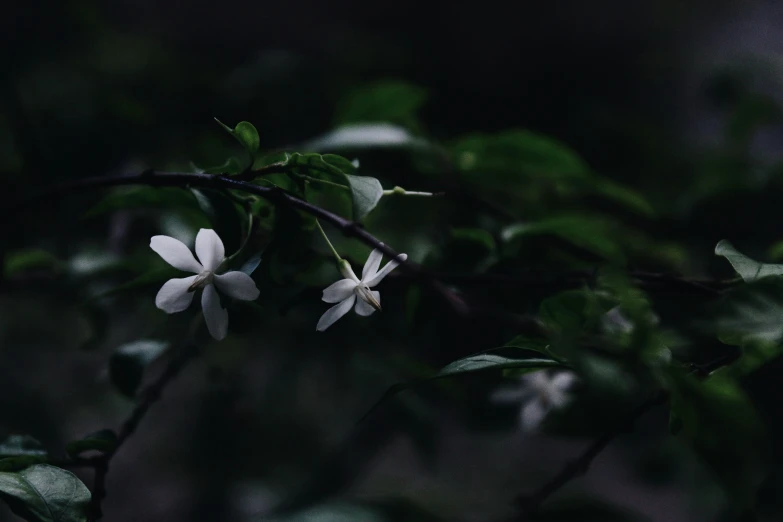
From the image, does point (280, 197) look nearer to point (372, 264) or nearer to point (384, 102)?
point (372, 264)

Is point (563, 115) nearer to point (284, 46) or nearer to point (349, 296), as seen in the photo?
point (284, 46)

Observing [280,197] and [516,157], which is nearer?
[280,197]

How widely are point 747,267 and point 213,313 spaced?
0.92ft

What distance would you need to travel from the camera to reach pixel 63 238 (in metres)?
0.66

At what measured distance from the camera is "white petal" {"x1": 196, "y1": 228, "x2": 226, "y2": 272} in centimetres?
31

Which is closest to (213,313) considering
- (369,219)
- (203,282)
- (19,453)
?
(203,282)

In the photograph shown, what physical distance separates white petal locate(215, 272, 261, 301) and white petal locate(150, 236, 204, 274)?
22 mm

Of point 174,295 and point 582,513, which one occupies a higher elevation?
point 174,295

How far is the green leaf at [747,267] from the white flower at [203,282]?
0.25 meters

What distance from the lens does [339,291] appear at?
0.33 metres

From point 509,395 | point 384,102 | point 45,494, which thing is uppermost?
point 384,102

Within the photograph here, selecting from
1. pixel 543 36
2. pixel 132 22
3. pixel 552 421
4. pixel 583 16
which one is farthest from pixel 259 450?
pixel 583 16

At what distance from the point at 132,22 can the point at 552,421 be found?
54.1 inches

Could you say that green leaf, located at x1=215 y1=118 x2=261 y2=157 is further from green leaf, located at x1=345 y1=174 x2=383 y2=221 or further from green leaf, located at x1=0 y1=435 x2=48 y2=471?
green leaf, located at x1=0 y1=435 x2=48 y2=471
